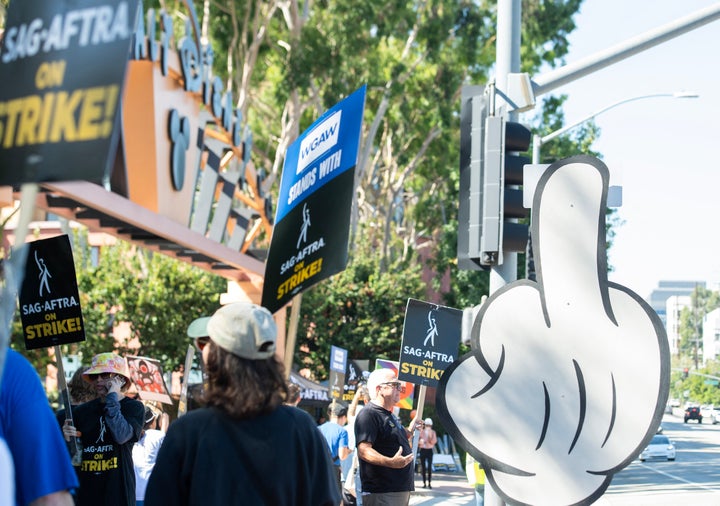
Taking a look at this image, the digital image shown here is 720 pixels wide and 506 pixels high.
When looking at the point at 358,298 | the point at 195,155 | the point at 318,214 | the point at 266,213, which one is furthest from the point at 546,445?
the point at 358,298

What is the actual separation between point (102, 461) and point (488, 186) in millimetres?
3092

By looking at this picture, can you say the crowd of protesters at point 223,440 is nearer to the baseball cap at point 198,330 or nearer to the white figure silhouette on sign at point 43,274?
the baseball cap at point 198,330

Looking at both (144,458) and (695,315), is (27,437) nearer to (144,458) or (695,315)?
(144,458)

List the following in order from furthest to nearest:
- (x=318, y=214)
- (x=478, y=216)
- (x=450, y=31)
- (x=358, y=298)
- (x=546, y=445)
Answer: (x=358, y=298)
(x=450, y=31)
(x=478, y=216)
(x=318, y=214)
(x=546, y=445)

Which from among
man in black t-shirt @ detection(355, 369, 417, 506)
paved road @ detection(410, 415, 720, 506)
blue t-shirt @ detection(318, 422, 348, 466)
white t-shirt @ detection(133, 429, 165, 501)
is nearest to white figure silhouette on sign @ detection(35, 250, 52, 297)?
white t-shirt @ detection(133, 429, 165, 501)

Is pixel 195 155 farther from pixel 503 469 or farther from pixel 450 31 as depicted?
pixel 450 31

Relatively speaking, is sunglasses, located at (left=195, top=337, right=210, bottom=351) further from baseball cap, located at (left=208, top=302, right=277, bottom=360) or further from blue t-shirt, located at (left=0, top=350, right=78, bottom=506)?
blue t-shirt, located at (left=0, top=350, right=78, bottom=506)

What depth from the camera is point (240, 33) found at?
32.7m

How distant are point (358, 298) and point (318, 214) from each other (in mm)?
30100

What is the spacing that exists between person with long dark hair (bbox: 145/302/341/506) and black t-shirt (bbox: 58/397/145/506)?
3.33 metres

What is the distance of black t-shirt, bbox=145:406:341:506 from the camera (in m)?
3.64

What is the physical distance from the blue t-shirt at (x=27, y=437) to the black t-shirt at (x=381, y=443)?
4.88 metres

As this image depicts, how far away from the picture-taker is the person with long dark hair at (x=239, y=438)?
3.65 meters

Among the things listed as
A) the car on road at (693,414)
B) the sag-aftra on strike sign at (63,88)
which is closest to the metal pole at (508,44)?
the sag-aftra on strike sign at (63,88)
